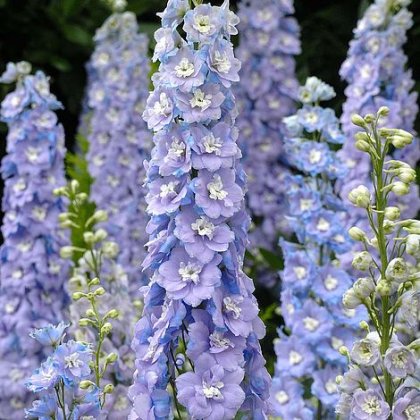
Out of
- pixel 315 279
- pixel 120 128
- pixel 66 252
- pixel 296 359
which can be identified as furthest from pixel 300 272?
pixel 120 128

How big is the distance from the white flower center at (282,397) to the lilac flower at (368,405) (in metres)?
1.36

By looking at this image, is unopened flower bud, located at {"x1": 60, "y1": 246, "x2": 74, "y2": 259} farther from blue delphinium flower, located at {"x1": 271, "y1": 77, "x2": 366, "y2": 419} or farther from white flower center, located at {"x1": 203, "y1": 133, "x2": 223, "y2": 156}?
white flower center, located at {"x1": 203, "y1": 133, "x2": 223, "y2": 156}

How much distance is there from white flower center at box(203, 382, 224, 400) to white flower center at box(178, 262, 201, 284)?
232 millimetres

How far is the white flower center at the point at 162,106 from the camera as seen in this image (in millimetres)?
2549

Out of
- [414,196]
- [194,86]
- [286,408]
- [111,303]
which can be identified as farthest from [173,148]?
[414,196]

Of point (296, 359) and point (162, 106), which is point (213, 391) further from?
point (296, 359)

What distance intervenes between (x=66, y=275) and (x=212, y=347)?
1.81 metres

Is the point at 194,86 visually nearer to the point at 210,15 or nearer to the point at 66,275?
the point at 210,15

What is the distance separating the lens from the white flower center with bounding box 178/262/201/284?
2.48 meters

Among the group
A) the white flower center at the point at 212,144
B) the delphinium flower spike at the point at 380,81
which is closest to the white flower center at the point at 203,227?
the white flower center at the point at 212,144

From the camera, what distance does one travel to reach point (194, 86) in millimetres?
2518

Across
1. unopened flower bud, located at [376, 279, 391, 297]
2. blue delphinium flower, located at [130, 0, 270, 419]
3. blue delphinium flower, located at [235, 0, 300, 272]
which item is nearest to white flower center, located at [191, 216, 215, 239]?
blue delphinium flower, located at [130, 0, 270, 419]

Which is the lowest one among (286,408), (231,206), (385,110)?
(286,408)

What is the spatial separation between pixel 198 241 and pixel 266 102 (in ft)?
9.46
